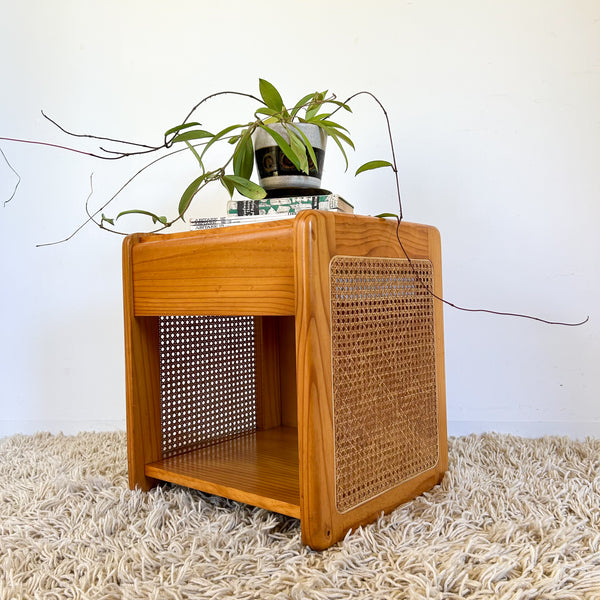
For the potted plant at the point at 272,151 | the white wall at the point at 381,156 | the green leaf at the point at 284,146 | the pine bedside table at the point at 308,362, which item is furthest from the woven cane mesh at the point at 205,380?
the white wall at the point at 381,156

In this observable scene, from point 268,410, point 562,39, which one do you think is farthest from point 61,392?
point 562,39

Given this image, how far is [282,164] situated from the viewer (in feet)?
3.06

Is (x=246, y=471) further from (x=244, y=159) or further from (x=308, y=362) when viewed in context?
(x=244, y=159)

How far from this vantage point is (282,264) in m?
0.72

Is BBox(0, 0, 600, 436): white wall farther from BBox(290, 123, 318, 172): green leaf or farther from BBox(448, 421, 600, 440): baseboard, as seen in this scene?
BBox(290, 123, 318, 172): green leaf

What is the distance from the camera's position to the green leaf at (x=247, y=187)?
34.6 inches

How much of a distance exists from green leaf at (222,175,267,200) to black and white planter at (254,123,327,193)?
65mm

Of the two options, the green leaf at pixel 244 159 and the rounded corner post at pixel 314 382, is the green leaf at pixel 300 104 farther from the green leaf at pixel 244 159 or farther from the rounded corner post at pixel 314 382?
the rounded corner post at pixel 314 382

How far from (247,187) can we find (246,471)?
487 millimetres

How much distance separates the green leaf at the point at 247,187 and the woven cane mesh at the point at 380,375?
0.22 meters

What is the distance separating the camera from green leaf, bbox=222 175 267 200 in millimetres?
879

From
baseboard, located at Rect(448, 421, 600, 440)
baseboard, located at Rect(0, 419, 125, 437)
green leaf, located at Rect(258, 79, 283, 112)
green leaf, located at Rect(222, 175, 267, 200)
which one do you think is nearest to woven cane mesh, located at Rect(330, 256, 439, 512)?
green leaf, located at Rect(222, 175, 267, 200)

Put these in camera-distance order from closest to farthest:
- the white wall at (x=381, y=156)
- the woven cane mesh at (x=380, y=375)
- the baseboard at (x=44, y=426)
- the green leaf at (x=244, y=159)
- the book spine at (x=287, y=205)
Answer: the woven cane mesh at (x=380, y=375)
the book spine at (x=287, y=205)
the green leaf at (x=244, y=159)
the white wall at (x=381, y=156)
the baseboard at (x=44, y=426)

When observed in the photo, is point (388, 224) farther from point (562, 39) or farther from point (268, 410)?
point (562, 39)
